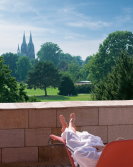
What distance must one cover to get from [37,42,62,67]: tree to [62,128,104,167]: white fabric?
122 m

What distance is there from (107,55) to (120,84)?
131ft

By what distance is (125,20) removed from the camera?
135m

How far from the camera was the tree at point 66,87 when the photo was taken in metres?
78.1

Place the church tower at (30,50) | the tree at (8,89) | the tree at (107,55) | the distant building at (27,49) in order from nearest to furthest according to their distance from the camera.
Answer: the tree at (8,89)
the tree at (107,55)
the church tower at (30,50)
the distant building at (27,49)

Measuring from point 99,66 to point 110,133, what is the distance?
57781mm

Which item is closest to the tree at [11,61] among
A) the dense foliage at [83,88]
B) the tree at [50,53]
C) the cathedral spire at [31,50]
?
the tree at [50,53]

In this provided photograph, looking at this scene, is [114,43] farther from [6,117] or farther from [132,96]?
[6,117]

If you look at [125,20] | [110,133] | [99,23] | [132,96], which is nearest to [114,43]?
[132,96]

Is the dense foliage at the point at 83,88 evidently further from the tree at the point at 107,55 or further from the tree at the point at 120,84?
the tree at the point at 120,84

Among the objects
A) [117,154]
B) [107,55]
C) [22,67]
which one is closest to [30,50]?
[22,67]

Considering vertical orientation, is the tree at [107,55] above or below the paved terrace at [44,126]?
above

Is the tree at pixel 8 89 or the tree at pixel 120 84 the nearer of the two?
the tree at pixel 120 84

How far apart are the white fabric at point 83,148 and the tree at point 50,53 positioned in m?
122

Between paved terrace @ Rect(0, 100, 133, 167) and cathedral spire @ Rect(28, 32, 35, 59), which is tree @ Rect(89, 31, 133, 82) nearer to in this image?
paved terrace @ Rect(0, 100, 133, 167)
